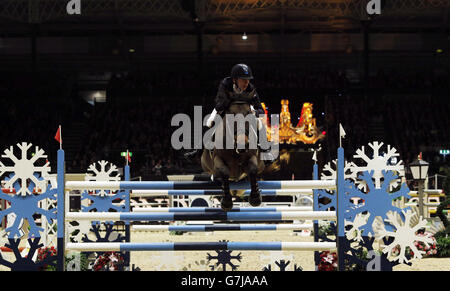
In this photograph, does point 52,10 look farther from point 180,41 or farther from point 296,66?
point 296,66

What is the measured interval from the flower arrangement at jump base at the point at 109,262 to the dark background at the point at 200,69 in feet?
34.6

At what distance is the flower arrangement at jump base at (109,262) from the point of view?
242 inches

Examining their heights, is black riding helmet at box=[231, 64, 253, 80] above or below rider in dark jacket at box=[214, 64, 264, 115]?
above

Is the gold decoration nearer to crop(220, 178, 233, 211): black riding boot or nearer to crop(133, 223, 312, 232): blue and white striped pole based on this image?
crop(133, 223, 312, 232): blue and white striped pole

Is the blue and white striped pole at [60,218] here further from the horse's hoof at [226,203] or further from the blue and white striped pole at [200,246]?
the horse's hoof at [226,203]

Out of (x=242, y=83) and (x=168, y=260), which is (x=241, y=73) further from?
(x=168, y=260)

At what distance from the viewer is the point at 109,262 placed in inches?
247

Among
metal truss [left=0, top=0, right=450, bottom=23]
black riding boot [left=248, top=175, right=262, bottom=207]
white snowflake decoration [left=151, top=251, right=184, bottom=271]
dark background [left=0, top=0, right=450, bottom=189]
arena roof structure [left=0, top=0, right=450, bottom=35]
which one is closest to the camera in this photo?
black riding boot [left=248, top=175, right=262, bottom=207]

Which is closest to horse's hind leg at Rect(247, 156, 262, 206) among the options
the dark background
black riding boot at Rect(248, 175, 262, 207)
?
black riding boot at Rect(248, 175, 262, 207)

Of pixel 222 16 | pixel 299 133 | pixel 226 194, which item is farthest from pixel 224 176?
pixel 222 16

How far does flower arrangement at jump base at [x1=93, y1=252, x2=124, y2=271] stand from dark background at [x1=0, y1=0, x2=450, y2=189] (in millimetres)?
10534

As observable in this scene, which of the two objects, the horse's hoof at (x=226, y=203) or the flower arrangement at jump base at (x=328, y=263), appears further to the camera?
the flower arrangement at jump base at (x=328, y=263)

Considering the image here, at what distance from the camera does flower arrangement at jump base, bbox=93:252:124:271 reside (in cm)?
615

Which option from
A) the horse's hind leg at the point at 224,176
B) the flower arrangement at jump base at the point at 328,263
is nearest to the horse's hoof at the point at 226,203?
the horse's hind leg at the point at 224,176
